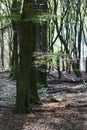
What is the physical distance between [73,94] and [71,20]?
1596 cm

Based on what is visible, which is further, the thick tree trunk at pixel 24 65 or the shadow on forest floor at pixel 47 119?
the thick tree trunk at pixel 24 65

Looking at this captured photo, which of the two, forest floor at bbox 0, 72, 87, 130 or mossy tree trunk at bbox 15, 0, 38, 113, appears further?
mossy tree trunk at bbox 15, 0, 38, 113

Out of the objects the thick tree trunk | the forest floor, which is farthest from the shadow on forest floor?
the thick tree trunk

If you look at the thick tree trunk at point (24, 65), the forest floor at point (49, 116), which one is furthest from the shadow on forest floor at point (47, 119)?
the thick tree trunk at point (24, 65)

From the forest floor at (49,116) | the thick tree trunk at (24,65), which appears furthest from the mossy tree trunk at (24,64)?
the forest floor at (49,116)

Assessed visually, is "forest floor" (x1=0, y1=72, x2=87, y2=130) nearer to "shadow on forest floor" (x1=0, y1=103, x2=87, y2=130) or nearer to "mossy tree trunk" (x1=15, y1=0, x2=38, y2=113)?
"shadow on forest floor" (x1=0, y1=103, x2=87, y2=130)

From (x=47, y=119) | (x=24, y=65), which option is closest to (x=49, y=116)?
(x=47, y=119)

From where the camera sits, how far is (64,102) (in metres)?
12.6

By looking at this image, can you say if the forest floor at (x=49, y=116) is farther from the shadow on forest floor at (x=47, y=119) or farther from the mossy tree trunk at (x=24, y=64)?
the mossy tree trunk at (x=24, y=64)

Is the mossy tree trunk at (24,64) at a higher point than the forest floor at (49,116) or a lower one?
higher

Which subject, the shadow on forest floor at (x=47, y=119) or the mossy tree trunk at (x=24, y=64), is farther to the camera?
the mossy tree trunk at (x=24, y=64)

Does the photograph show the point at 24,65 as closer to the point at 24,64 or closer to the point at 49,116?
the point at 24,64

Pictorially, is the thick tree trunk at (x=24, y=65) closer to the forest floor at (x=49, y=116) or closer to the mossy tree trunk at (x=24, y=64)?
the mossy tree trunk at (x=24, y=64)

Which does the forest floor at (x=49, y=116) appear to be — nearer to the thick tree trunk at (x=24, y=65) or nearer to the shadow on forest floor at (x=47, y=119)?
the shadow on forest floor at (x=47, y=119)
